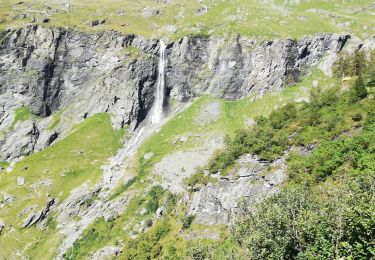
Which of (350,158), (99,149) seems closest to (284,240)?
(350,158)

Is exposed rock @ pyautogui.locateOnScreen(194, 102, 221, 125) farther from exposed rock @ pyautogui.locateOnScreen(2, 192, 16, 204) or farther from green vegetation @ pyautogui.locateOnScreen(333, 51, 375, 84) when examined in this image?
exposed rock @ pyautogui.locateOnScreen(2, 192, 16, 204)

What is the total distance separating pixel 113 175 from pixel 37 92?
65654 millimetres

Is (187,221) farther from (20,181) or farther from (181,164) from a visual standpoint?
(20,181)

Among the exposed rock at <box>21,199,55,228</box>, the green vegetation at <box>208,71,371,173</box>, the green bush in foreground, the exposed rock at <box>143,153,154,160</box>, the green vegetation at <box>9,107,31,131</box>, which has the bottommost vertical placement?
the exposed rock at <box>21,199,55,228</box>

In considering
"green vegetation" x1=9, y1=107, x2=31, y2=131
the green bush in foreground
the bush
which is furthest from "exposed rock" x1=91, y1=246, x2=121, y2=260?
"green vegetation" x1=9, y1=107, x2=31, y2=131

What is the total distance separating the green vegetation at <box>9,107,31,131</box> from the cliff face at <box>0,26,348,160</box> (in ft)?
5.76

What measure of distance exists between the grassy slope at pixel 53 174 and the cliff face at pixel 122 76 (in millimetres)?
8621

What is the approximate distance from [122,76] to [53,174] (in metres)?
56.8

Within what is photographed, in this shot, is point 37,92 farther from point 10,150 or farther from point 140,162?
point 140,162

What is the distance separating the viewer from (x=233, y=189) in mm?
91750

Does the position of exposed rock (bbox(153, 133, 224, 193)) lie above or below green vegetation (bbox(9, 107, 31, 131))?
below

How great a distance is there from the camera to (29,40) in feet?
653

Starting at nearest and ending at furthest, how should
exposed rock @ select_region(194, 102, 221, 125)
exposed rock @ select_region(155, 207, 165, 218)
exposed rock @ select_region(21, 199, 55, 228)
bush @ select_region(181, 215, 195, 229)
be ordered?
1. bush @ select_region(181, 215, 195, 229)
2. exposed rock @ select_region(155, 207, 165, 218)
3. exposed rock @ select_region(21, 199, 55, 228)
4. exposed rock @ select_region(194, 102, 221, 125)

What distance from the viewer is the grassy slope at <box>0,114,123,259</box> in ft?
448
